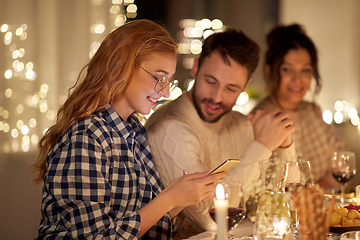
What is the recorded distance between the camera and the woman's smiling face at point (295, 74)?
2533mm

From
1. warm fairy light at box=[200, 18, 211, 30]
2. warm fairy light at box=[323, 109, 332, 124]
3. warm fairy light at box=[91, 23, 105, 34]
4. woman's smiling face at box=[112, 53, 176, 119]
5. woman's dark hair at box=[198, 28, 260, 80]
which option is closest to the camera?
woman's smiling face at box=[112, 53, 176, 119]

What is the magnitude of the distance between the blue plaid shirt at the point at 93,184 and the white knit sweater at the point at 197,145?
0.28 meters

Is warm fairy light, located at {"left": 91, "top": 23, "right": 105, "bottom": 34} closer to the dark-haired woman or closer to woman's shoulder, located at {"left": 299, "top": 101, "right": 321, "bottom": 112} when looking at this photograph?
the dark-haired woman

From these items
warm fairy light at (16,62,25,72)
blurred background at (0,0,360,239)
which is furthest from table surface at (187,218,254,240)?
warm fairy light at (16,62,25,72)

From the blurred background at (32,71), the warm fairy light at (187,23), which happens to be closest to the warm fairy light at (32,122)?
the blurred background at (32,71)

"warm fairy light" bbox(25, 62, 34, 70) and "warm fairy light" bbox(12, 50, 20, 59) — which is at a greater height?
"warm fairy light" bbox(12, 50, 20, 59)

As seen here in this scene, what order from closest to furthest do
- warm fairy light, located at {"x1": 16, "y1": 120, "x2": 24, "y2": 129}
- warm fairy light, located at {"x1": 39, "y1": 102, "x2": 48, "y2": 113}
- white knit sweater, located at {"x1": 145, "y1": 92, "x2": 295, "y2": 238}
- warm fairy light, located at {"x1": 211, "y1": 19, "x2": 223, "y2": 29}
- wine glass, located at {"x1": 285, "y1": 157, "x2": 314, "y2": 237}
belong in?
wine glass, located at {"x1": 285, "y1": 157, "x2": 314, "y2": 237}, white knit sweater, located at {"x1": 145, "y1": 92, "x2": 295, "y2": 238}, warm fairy light, located at {"x1": 16, "y1": 120, "x2": 24, "y2": 129}, warm fairy light, located at {"x1": 39, "y1": 102, "x2": 48, "y2": 113}, warm fairy light, located at {"x1": 211, "y1": 19, "x2": 223, "y2": 29}

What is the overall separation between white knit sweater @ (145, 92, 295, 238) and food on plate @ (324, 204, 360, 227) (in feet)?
1.39

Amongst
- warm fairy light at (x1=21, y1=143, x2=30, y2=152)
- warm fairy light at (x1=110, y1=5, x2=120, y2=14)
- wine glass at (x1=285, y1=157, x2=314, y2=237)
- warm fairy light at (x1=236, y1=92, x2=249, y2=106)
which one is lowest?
warm fairy light at (x1=21, y1=143, x2=30, y2=152)

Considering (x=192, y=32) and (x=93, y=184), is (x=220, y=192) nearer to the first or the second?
(x=93, y=184)

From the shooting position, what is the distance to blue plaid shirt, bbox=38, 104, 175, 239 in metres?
1.17

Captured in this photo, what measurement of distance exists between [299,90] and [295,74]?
117 millimetres

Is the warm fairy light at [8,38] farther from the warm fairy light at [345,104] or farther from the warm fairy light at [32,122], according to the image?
the warm fairy light at [345,104]

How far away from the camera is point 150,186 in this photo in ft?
4.72
